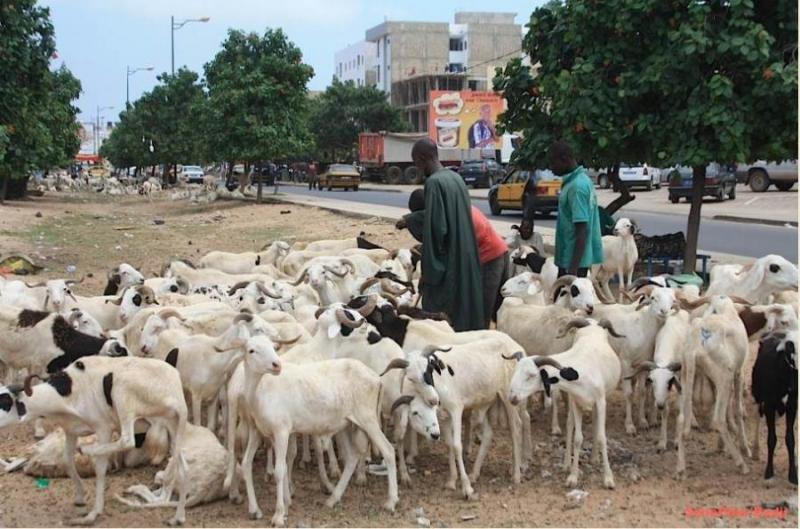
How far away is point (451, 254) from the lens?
7301 millimetres

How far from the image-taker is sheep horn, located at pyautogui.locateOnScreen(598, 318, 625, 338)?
277 inches

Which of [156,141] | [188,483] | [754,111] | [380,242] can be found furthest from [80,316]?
[156,141]

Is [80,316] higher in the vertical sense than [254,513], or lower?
higher

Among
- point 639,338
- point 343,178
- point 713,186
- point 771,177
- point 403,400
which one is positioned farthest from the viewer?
point 343,178

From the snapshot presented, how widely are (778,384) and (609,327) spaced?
132cm

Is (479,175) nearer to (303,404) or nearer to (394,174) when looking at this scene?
(394,174)

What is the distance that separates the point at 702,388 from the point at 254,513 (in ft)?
11.6

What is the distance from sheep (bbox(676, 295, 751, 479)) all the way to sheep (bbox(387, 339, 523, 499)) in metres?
1.18

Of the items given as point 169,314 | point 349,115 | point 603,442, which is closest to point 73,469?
point 169,314

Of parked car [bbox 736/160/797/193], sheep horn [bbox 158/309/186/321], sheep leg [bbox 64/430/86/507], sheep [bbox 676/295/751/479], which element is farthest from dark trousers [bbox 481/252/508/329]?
parked car [bbox 736/160/797/193]

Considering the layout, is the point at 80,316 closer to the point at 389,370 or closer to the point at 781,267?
the point at 389,370

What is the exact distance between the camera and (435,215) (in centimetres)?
718

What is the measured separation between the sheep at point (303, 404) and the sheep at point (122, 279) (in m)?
4.75

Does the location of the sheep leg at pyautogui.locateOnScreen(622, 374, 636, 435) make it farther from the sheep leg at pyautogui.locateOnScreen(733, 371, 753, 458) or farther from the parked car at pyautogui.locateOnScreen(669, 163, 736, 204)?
the parked car at pyautogui.locateOnScreen(669, 163, 736, 204)
